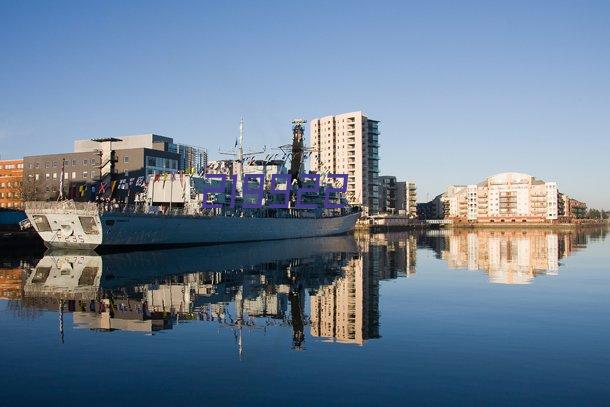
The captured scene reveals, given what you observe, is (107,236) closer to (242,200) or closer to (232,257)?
(232,257)

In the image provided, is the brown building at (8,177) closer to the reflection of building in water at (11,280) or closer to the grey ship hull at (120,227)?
the grey ship hull at (120,227)

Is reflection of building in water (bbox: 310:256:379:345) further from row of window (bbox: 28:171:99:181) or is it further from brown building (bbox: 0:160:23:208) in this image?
brown building (bbox: 0:160:23:208)

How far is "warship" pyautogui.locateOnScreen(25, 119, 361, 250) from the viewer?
52.6 meters

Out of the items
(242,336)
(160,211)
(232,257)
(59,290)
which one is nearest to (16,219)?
(160,211)

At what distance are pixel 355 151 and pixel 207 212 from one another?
365ft

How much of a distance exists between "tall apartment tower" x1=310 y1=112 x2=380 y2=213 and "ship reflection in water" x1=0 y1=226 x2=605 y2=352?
128544 millimetres

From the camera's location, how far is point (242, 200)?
77.6 meters

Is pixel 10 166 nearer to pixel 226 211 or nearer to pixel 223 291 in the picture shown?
pixel 226 211

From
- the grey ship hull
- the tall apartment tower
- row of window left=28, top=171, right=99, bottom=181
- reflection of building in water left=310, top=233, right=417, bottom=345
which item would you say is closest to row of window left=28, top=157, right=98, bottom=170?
row of window left=28, top=171, right=99, bottom=181

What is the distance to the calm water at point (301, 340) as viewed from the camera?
11328mm

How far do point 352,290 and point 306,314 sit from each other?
682 centimetres

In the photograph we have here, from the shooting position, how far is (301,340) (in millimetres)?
16406

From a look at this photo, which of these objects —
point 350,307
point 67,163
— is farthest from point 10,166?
point 350,307

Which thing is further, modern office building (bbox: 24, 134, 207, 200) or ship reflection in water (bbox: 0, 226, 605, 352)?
modern office building (bbox: 24, 134, 207, 200)
